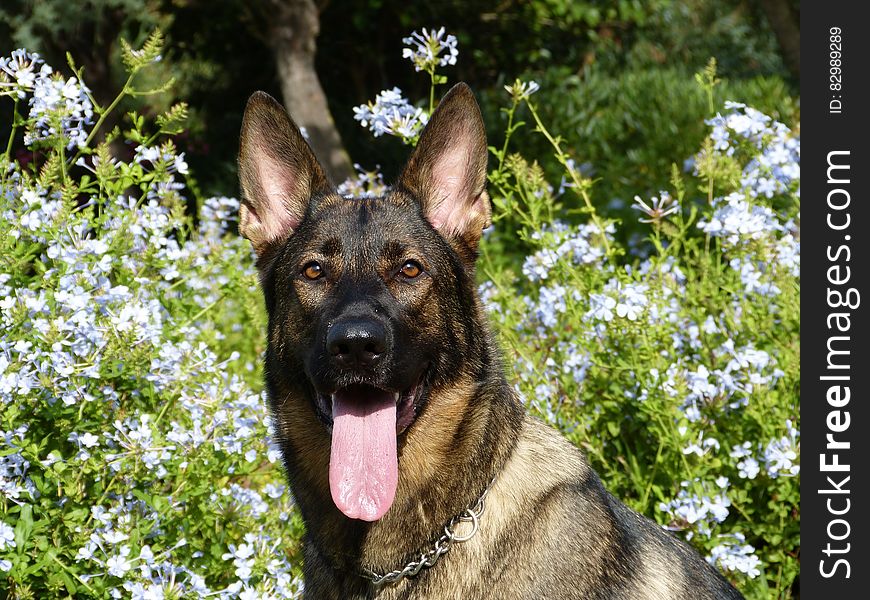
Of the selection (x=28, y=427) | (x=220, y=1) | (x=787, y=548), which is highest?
(x=220, y=1)

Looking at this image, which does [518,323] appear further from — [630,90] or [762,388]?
[630,90]

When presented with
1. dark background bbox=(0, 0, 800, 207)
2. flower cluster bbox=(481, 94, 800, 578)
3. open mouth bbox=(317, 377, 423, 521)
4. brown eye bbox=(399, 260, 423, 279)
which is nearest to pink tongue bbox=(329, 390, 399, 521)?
open mouth bbox=(317, 377, 423, 521)

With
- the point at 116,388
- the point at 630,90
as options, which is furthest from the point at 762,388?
the point at 630,90

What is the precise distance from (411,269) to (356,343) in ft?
1.47

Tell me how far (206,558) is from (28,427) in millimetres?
844

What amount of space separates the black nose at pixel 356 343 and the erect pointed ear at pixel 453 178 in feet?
2.12

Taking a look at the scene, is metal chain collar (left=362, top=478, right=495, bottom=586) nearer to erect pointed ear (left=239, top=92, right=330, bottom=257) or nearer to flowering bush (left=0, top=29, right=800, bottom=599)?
flowering bush (left=0, top=29, right=800, bottom=599)

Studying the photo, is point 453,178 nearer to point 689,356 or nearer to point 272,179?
point 272,179

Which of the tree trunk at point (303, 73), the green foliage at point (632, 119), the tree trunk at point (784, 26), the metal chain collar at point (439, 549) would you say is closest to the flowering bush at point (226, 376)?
the metal chain collar at point (439, 549)

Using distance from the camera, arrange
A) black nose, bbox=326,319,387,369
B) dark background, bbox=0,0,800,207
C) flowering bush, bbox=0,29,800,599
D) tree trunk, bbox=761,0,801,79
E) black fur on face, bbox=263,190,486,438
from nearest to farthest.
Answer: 1. black nose, bbox=326,319,387,369
2. black fur on face, bbox=263,190,486,438
3. flowering bush, bbox=0,29,800,599
4. tree trunk, bbox=761,0,801,79
5. dark background, bbox=0,0,800,207

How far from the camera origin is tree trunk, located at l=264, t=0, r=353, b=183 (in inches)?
372

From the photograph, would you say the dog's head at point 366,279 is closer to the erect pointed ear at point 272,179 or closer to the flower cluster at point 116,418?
the erect pointed ear at point 272,179

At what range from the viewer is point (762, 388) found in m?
4.35

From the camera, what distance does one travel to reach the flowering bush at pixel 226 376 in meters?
3.62
